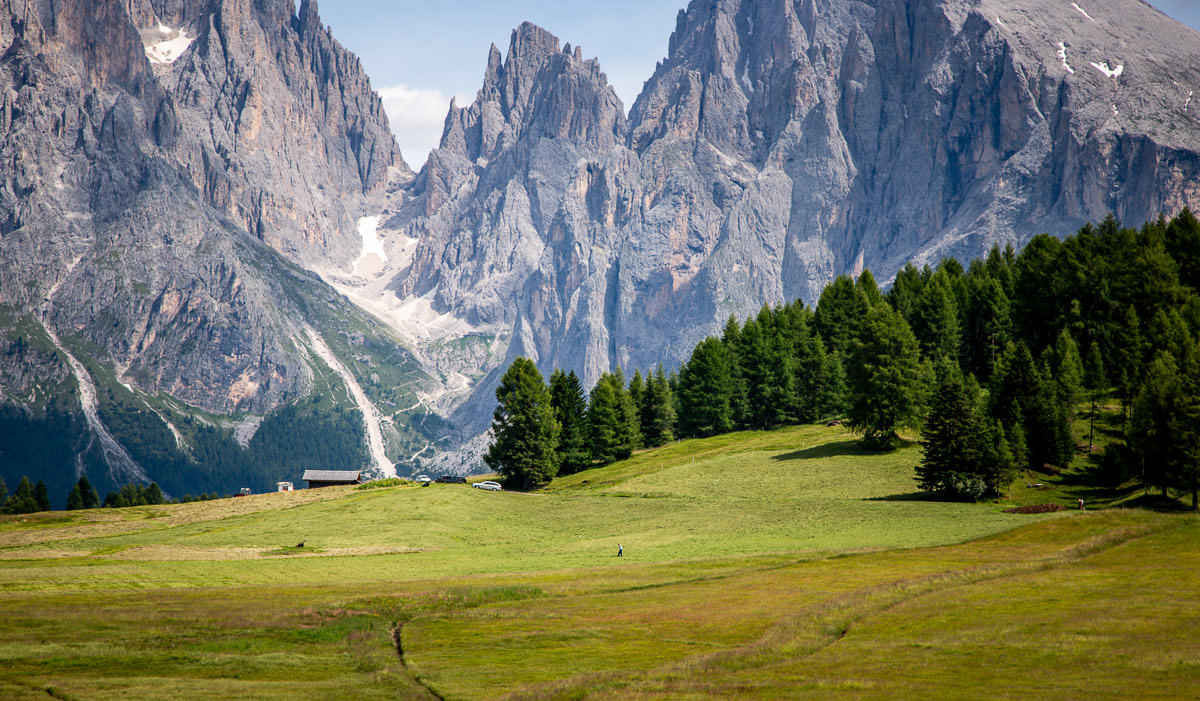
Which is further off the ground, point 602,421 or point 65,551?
point 602,421

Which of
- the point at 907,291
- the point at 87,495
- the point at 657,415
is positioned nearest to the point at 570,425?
the point at 657,415

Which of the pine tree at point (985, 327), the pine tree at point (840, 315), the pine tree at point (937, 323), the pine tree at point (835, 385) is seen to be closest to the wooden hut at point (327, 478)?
the pine tree at point (835, 385)

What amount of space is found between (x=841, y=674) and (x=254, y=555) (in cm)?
5014

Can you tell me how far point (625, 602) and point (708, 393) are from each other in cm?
9404

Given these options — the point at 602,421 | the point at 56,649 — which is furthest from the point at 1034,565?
the point at 602,421

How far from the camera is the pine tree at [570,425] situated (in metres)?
126

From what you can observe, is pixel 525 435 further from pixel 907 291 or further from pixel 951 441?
pixel 907 291

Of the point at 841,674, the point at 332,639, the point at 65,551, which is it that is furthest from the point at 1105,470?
the point at 65,551

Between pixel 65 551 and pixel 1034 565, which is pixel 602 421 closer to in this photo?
pixel 65 551

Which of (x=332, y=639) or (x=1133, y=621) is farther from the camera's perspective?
(x=332, y=639)

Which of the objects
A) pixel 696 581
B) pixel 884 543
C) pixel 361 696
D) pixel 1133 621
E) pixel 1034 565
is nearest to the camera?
pixel 361 696

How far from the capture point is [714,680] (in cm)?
2939

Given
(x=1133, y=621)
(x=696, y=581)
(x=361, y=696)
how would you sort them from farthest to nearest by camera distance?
(x=696, y=581)
(x=1133, y=621)
(x=361, y=696)

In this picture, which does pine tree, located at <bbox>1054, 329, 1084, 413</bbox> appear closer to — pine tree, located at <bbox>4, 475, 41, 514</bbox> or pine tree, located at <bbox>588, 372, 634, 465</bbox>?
pine tree, located at <bbox>588, 372, 634, 465</bbox>
